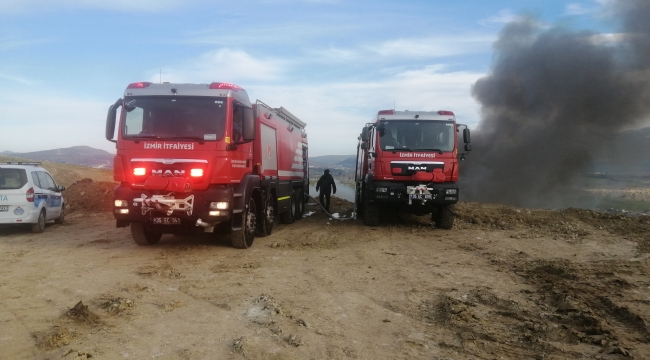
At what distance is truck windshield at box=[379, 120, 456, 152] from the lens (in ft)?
39.1

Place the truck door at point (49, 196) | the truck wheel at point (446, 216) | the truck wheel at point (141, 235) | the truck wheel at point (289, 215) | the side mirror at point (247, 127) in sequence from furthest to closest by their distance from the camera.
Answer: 1. the truck wheel at point (289, 215)
2. the truck wheel at point (446, 216)
3. the truck door at point (49, 196)
4. the truck wheel at point (141, 235)
5. the side mirror at point (247, 127)

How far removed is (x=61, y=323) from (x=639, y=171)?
123 feet

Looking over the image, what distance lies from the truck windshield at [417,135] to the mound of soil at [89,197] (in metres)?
10.1

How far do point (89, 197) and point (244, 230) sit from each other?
1130 cm

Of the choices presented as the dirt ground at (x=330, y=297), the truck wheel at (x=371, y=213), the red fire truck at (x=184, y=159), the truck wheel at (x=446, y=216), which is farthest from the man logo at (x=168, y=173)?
the truck wheel at (x=446, y=216)

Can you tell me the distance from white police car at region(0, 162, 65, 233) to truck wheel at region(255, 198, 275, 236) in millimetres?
5098

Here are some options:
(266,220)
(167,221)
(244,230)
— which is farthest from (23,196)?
(244,230)

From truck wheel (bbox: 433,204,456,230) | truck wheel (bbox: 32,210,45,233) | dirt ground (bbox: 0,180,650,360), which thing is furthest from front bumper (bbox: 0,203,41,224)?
truck wheel (bbox: 433,204,456,230)

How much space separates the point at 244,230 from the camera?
933cm

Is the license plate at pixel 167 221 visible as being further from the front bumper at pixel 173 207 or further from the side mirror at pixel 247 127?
the side mirror at pixel 247 127

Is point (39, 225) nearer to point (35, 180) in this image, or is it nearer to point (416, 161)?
point (35, 180)

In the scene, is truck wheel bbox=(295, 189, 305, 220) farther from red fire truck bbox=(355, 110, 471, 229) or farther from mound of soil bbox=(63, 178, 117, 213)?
mound of soil bbox=(63, 178, 117, 213)

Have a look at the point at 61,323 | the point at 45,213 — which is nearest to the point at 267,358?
the point at 61,323

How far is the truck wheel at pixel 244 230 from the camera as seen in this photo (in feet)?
29.9
